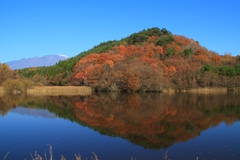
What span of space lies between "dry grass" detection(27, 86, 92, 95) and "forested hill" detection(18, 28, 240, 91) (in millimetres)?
3841

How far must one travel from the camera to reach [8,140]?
17406 mm

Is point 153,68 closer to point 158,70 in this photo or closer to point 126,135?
point 158,70

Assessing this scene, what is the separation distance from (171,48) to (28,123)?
217ft

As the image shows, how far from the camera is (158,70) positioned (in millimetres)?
67438

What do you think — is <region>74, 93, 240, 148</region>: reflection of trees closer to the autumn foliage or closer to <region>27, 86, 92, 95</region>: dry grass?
the autumn foliage

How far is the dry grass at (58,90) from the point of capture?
64.8 metres

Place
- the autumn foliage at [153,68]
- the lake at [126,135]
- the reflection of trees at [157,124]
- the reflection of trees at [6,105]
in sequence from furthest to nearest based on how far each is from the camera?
the autumn foliage at [153,68] < the reflection of trees at [6,105] < the reflection of trees at [157,124] < the lake at [126,135]

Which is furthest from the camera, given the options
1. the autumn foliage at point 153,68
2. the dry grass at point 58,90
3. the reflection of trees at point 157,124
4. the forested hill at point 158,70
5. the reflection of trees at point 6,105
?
the forested hill at point 158,70

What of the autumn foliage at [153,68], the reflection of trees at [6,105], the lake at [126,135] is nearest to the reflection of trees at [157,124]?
the lake at [126,135]

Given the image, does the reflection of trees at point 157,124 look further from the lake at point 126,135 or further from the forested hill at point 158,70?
the forested hill at point 158,70

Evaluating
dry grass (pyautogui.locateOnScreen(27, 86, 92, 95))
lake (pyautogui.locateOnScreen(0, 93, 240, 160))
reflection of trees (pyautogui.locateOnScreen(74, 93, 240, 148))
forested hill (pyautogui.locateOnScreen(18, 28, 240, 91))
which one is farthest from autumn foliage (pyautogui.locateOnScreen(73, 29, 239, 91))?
lake (pyautogui.locateOnScreen(0, 93, 240, 160))

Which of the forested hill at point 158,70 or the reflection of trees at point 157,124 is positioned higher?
the forested hill at point 158,70

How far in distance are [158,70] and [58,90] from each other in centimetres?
2685

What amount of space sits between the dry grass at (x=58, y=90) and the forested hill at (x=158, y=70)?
151 inches
